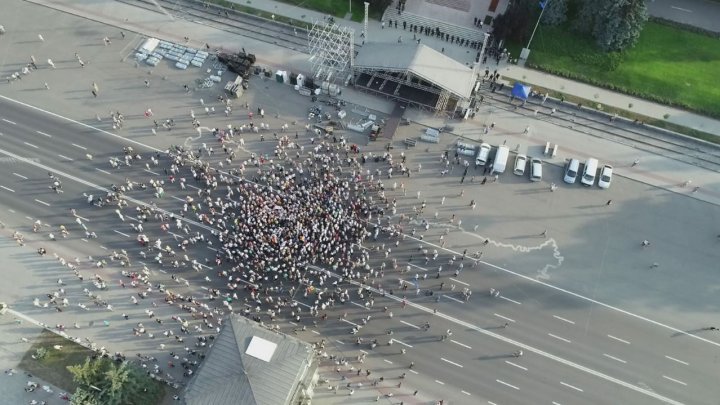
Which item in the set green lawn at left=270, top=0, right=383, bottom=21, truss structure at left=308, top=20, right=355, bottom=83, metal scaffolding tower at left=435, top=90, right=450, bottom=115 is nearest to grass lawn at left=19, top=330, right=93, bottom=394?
truss structure at left=308, top=20, right=355, bottom=83

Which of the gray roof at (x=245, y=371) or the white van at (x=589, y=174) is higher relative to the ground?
the white van at (x=589, y=174)

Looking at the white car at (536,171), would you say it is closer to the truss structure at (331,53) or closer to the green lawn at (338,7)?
the truss structure at (331,53)

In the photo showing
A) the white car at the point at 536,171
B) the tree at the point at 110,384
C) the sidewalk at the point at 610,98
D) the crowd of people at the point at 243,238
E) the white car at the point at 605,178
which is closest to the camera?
the tree at the point at 110,384

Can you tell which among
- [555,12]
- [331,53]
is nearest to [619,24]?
[555,12]

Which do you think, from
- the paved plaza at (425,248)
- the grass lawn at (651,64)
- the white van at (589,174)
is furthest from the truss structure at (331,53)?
the white van at (589,174)

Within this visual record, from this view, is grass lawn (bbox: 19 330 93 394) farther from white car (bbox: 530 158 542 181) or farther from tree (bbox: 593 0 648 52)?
tree (bbox: 593 0 648 52)

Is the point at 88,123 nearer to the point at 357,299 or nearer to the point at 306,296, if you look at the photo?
the point at 306,296

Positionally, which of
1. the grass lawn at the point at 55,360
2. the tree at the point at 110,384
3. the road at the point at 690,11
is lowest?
the grass lawn at the point at 55,360
